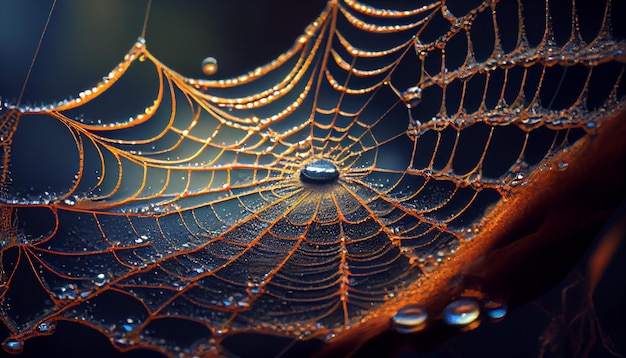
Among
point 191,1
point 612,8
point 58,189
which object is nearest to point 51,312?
point 58,189

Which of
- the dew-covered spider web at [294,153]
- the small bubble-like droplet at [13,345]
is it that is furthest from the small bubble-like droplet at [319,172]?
the small bubble-like droplet at [13,345]

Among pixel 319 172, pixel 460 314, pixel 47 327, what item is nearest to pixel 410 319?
pixel 460 314

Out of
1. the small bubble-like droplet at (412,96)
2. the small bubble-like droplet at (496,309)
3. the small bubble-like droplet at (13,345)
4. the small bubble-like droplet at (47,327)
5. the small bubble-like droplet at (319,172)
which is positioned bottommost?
the small bubble-like droplet at (496,309)

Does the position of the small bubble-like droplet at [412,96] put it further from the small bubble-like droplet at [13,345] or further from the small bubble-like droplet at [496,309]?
the small bubble-like droplet at [13,345]

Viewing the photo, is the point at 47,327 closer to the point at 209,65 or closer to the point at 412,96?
the point at 209,65

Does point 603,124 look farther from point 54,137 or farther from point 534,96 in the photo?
point 54,137
